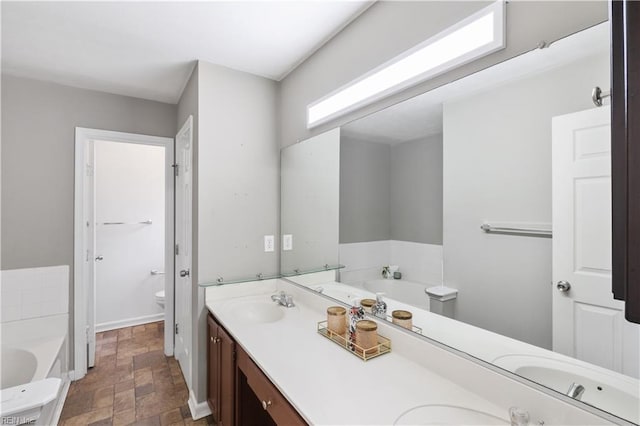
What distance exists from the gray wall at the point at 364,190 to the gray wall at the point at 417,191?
2.1 inches

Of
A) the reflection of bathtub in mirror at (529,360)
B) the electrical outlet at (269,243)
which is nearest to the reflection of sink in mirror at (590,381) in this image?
the reflection of bathtub in mirror at (529,360)

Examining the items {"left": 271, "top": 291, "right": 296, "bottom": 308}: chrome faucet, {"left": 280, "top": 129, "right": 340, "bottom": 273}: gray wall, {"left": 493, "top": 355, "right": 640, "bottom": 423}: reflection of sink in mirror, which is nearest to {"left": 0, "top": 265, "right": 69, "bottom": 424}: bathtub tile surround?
{"left": 271, "top": 291, "right": 296, "bottom": 308}: chrome faucet

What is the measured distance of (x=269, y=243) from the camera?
2.43 m

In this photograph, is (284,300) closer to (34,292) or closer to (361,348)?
(361,348)

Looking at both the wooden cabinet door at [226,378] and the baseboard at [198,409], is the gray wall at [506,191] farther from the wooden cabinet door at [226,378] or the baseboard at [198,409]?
the baseboard at [198,409]

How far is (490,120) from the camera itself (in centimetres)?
109

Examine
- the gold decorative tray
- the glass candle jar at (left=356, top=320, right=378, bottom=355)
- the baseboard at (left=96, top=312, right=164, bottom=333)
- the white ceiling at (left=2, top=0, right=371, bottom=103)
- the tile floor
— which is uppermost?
the white ceiling at (left=2, top=0, right=371, bottom=103)

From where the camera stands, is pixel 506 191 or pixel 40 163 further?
pixel 40 163

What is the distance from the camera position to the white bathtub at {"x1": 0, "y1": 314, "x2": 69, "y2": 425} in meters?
2.05

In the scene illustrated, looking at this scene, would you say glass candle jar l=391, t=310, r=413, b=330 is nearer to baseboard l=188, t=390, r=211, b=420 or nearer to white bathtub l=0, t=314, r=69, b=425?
baseboard l=188, t=390, r=211, b=420

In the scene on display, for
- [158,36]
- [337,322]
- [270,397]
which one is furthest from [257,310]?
[158,36]

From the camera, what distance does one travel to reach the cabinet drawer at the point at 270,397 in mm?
1070

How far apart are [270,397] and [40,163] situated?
2.66 m

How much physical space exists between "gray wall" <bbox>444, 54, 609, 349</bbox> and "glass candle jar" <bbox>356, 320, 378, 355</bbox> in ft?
1.18
